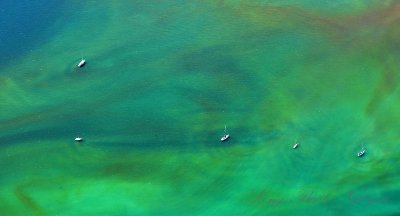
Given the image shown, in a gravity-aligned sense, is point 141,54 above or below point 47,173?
above

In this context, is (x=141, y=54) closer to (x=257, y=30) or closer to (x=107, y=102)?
(x=107, y=102)

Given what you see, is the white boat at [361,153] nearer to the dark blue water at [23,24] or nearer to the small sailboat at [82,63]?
the small sailboat at [82,63]

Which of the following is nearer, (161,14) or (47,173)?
(47,173)

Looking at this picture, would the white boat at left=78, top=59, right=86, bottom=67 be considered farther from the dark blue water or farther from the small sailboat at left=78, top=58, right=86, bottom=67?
the dark blue water

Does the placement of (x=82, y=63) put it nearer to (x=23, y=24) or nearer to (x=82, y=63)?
(x=82, y=63)

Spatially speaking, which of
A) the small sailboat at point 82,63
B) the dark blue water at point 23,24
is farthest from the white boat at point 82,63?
the dark blue water at point 23,24

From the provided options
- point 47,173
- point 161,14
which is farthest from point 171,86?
point 47,173
